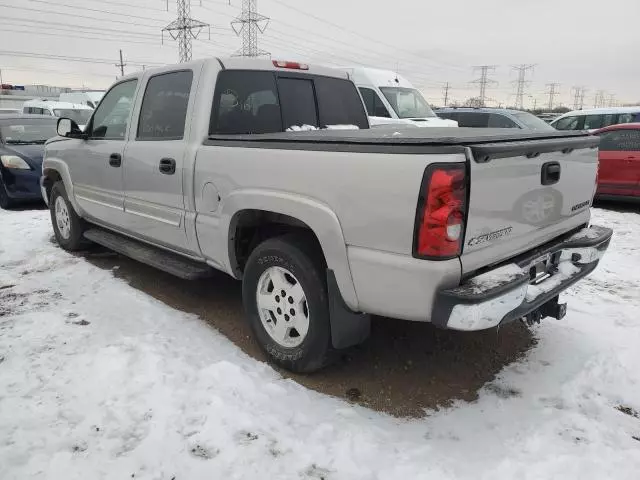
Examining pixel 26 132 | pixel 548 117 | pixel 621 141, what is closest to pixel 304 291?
pixel 621 141

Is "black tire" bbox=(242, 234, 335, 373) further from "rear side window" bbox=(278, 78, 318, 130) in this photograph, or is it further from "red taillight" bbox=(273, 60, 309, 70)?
"red taillight" bbox=(273, 60, 309, 70)

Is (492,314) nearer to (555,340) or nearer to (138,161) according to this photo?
(555,340)

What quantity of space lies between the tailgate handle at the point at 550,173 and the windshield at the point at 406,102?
853cm

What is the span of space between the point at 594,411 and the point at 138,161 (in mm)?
3713

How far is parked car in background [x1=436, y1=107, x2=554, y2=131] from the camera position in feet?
39.6

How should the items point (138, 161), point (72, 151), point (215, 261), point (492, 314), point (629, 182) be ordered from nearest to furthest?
point (492, 314), point (215, 261), point (138, 161), point (72, 151), point (629, 182)

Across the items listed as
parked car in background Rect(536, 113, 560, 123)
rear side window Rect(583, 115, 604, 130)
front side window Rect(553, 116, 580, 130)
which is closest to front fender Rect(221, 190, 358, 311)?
front side window Rect(553, 116, 580, 130)

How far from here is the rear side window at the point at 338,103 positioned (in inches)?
172

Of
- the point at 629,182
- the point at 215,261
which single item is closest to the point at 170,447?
the point at 215,261

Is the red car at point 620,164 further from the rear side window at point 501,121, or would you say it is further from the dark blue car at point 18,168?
the dark blue car at point 18,168

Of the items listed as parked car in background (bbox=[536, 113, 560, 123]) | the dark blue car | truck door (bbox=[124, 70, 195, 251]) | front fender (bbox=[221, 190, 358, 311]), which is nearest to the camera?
front fender (bbox=[221, 190, 358, 311])

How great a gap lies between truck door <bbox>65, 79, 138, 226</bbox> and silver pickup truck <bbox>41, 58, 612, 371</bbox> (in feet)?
0.09

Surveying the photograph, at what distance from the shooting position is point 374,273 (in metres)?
2.60

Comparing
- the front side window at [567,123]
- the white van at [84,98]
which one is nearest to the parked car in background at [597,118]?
the front side window at [567,123]
